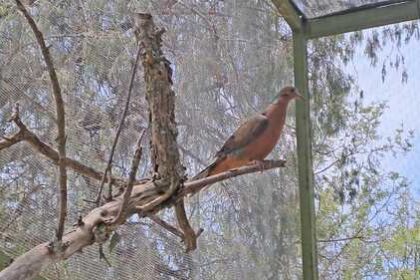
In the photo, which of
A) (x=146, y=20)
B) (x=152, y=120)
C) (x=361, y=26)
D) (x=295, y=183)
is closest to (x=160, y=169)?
(x=152, y=120)

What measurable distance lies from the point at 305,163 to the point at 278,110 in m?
0.16

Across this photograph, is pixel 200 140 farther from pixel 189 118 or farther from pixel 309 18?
pixel 309 18

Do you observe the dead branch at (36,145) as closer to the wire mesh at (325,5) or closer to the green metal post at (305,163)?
the green metal post at (305,163)

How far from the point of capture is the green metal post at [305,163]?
1831mm

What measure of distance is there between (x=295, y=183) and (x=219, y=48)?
42 centimetres

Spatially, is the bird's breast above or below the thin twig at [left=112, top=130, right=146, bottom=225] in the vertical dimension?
above

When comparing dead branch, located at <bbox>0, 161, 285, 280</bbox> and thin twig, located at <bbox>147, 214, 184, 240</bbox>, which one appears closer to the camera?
dead branch, located at <bbox>0, 161, 285, 280</bbox>

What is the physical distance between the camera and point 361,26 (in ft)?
6.14

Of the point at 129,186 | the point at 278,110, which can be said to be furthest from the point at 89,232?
the point at 278,110

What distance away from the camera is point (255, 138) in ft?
5.80

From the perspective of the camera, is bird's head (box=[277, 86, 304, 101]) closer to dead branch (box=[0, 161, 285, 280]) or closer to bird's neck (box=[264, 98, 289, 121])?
bird's neck (box=[264, 98, 289, 121])

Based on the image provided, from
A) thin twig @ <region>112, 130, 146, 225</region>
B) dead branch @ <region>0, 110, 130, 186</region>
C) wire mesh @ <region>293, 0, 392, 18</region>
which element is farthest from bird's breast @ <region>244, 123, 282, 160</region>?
thin twig @ <region>112, 130, 146, 225</region>

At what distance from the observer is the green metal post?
183cm

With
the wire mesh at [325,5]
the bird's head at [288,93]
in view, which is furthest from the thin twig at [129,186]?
the wire mesh at [325,5]
